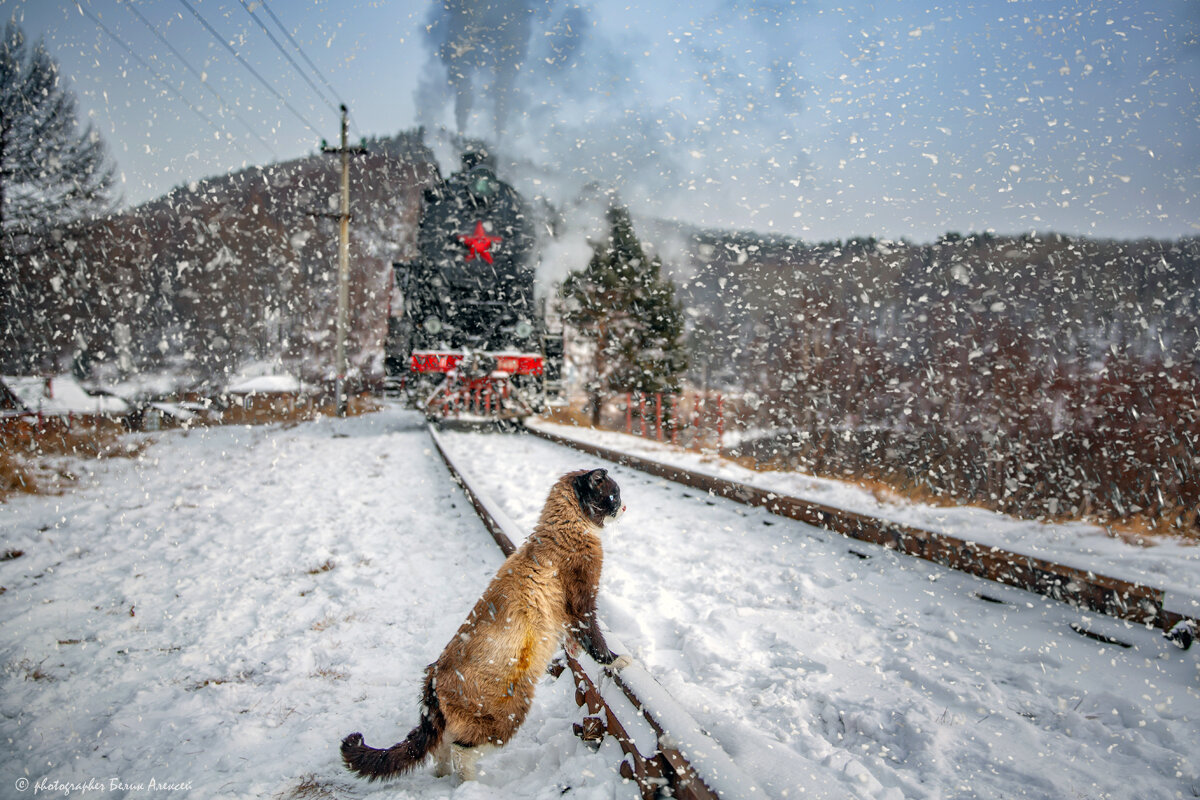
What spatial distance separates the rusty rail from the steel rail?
2.67 m

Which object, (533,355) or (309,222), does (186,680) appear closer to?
(533,355)

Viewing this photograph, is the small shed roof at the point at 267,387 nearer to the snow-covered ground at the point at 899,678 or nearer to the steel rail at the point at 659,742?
the snow-covered ground at the point at 899,678

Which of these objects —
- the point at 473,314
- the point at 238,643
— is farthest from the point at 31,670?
the point at 473,314

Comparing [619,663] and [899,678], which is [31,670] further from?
[899,678]

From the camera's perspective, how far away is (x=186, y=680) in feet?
7.73

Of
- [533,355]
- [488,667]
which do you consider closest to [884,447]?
[533,355]

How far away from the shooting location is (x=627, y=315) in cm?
1877

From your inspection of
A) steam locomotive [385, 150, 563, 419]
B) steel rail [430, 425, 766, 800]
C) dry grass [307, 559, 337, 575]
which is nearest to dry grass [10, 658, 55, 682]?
dry grass [307, 559, 337, 575]

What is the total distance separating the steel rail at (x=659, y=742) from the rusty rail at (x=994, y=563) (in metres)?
2.67

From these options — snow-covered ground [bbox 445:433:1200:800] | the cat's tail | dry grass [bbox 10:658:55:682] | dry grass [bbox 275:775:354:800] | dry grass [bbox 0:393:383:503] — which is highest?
the cat's tail

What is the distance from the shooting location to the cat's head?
1958 millimetres

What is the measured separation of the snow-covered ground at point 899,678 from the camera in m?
1.74

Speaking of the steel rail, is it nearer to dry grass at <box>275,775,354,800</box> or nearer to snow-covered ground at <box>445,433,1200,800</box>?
snow-covered ground at <box>445,433,1200,800</box>

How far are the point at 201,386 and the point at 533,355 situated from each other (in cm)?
3738
